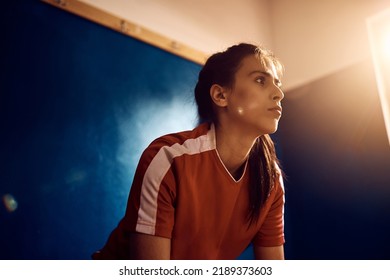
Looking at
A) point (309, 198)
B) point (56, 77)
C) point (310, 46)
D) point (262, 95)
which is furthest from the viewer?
point (310, 46)

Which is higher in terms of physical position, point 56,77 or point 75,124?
point 56,77

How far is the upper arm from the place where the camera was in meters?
0.66

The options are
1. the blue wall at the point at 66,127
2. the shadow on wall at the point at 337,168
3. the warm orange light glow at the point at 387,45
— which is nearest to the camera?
the blue wall at the point at 66,127

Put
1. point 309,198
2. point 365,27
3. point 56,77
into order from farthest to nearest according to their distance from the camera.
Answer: point 309,198 < point 365,27 < point 56,77

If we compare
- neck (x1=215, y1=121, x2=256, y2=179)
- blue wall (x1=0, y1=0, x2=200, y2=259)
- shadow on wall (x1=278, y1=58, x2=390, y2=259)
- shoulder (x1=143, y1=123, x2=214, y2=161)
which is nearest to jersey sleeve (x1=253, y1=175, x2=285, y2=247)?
neck (x1=215, y1=121, x2=256, y2=179)

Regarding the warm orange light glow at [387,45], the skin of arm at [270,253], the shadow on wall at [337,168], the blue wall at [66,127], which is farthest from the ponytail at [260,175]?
the warm orange light glow at [387,45]

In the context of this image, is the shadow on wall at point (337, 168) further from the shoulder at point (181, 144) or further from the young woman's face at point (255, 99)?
the shoulder at point (181, 144)

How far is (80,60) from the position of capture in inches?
46.4

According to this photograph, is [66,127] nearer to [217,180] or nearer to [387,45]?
[217,180]

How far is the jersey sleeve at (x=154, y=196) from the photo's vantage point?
0.67 m

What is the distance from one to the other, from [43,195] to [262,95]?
2.58 ft
